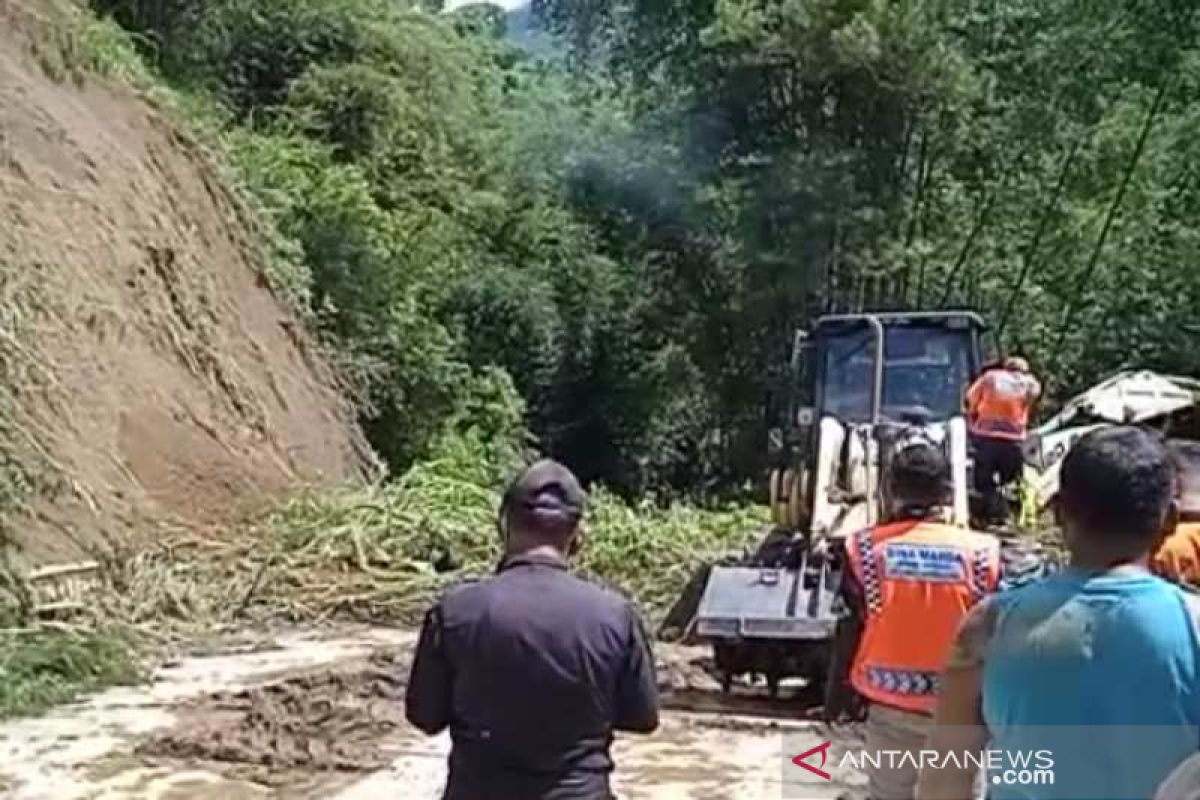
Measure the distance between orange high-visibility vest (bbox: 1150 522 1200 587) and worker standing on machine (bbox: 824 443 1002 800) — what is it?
70 centimetres

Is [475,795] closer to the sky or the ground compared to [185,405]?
closer to the ground

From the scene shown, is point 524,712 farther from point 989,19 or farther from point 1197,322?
point 989,19

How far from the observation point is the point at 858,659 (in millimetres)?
5469

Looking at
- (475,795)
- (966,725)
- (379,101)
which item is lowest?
(475,795)

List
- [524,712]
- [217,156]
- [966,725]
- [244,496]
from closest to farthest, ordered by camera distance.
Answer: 1. [966,725]
2. [524,712]
3. [244,496]
4. [217,156]

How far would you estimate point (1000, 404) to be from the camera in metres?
13.1

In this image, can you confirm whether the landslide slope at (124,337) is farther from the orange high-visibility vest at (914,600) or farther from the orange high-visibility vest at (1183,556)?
the orange high-visibility vest at (1183,556)

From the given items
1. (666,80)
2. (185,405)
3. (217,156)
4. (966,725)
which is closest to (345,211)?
(217,156)

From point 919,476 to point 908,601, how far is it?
1.18ft

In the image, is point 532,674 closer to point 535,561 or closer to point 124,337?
point 535,561

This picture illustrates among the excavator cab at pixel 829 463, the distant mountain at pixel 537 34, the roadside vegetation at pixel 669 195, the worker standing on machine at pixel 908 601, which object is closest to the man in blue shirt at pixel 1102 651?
the worker standing on machine at pixel 908 601

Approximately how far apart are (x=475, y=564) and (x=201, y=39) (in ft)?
53.5

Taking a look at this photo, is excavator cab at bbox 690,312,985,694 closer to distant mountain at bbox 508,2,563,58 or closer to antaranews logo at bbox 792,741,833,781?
antaranews logo at bbox 792,741,833,781

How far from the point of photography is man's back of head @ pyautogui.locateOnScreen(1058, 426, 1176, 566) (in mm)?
3277
